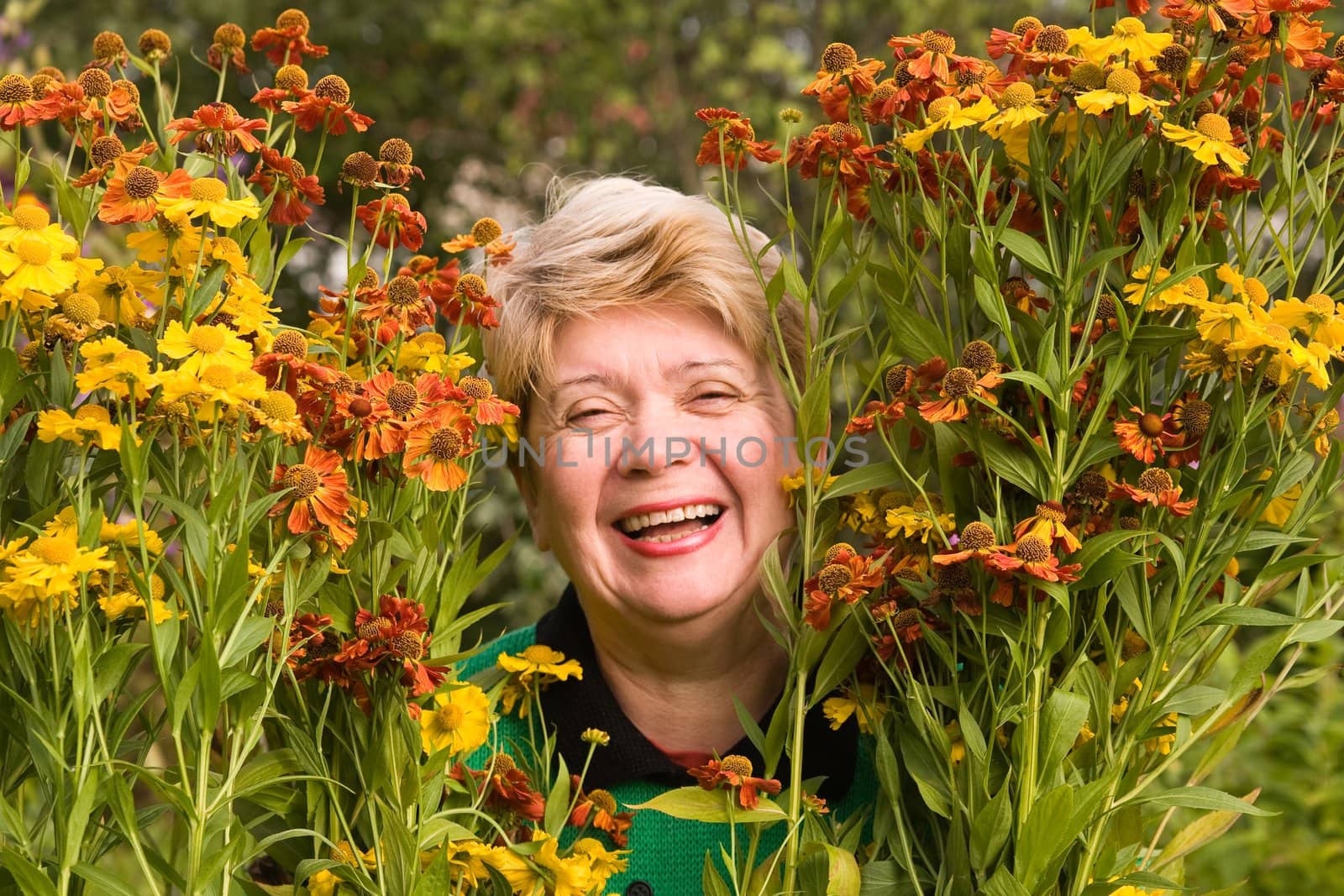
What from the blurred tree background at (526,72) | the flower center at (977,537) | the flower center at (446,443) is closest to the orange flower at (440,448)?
the flower center at (446,443)

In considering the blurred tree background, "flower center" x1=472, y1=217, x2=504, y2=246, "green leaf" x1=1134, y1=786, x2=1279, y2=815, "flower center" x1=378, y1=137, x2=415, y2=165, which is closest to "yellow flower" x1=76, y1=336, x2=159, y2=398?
"flower center" x1=378, y1=137, x2=415, y2=165

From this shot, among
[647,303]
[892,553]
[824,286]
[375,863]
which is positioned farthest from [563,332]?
[824,286]

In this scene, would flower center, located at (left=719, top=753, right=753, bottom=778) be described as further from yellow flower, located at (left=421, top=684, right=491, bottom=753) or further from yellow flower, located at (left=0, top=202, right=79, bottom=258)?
yellow flower, located at (left=0, top=202, right=79, bottom=258)

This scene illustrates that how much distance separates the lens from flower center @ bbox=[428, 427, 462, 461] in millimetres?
1187

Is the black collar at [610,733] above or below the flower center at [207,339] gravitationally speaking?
below

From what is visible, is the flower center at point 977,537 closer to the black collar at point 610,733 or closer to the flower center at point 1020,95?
the flower center at point 1020,95

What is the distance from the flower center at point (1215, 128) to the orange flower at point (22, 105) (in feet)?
3.15

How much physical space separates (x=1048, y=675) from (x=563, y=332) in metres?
0.79

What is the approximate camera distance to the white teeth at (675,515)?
65.8 inches

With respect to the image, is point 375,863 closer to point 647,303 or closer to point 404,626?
point 404,626

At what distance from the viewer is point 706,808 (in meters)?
1.27

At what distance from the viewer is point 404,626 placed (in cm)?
118

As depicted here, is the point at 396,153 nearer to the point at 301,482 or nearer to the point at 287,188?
the point at 287,188

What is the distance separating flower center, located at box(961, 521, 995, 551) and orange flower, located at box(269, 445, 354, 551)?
507mm
